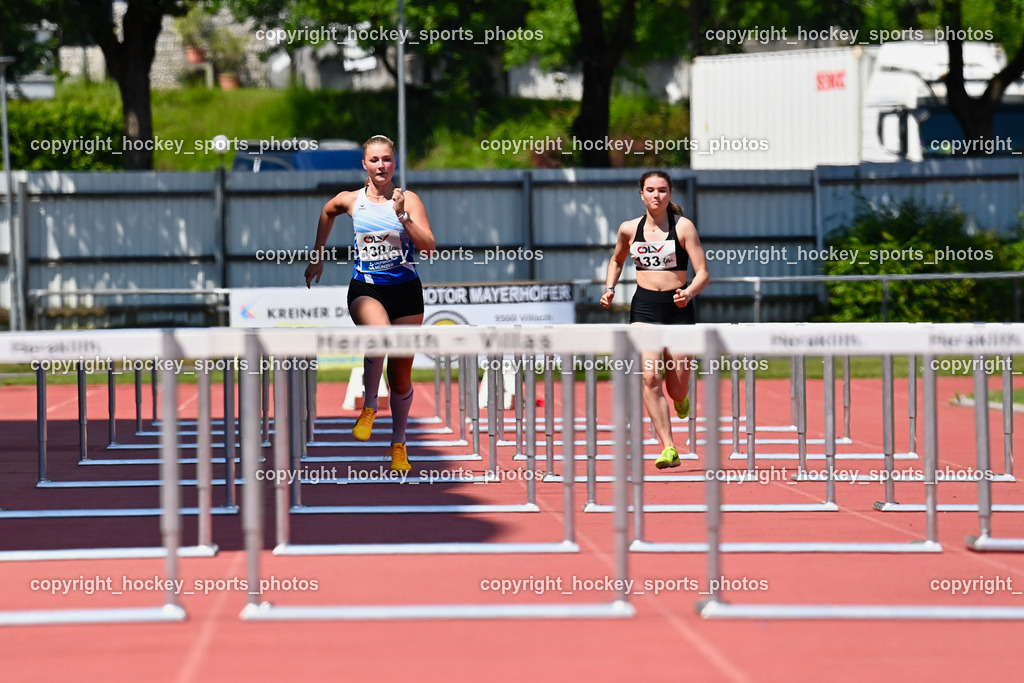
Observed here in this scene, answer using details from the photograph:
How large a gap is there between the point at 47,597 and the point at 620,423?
2.36 m

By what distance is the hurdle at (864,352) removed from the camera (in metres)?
5.57

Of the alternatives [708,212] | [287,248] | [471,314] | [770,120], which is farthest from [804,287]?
[471,314]

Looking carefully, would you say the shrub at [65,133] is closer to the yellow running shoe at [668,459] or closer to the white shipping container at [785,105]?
the white shipping container at [785,105]

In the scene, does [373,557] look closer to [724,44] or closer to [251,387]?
[251,387]

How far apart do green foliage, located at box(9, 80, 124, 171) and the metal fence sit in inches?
688

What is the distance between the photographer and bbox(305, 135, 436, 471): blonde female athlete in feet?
27.9

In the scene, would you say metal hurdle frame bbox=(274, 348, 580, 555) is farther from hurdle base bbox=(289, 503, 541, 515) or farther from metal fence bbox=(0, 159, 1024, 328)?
metal fence bbox=(0, 159, 1024, 328)

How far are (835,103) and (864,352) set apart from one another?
87.5 feet

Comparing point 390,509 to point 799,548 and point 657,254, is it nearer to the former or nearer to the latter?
point 799,548

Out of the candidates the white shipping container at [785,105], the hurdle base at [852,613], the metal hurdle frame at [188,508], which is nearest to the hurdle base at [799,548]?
the hurdle base at [852,613]

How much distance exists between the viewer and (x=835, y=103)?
31.5 meters

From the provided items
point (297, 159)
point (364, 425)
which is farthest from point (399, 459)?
point (297, 159)

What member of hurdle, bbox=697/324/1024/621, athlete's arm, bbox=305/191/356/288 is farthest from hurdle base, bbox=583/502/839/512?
hurdle, bbox=697/324/1024/621

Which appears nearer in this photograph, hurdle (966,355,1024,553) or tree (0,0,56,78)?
hurdle (966,355,1024,553)
